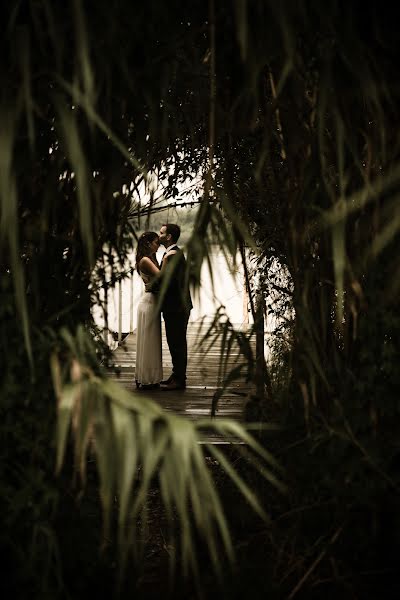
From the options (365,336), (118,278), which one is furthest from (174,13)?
(365,336)

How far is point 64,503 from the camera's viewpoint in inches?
69.5

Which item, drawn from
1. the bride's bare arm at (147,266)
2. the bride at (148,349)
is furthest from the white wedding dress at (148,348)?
the bride's bare arm at (147,266)

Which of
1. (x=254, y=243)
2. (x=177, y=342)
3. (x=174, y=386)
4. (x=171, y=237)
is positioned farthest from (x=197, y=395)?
(x=254, y=243)

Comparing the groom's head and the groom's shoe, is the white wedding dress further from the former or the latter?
the groom's head

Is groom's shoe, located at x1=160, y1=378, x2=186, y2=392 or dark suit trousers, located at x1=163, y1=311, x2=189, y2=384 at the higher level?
dark suit trousers, located at x1=163, y1=311, x2=189, y2=384

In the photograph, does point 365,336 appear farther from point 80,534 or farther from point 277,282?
point 277,282

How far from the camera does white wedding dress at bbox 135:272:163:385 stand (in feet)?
16.5

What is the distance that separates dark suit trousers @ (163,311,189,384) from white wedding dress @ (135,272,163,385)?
0.09 metres

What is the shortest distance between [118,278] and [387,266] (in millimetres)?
698

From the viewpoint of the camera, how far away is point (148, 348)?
5051 millimetres

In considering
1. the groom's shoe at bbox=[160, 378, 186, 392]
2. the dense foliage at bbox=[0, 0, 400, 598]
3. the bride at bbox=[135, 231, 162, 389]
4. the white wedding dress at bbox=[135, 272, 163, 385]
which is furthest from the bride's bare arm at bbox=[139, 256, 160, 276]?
the dense foliage at bbox=[0, 0, 400, 598]

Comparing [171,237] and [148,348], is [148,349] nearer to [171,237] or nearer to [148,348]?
[148,348]

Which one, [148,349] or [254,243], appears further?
[148,349]

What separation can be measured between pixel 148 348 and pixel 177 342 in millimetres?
219
